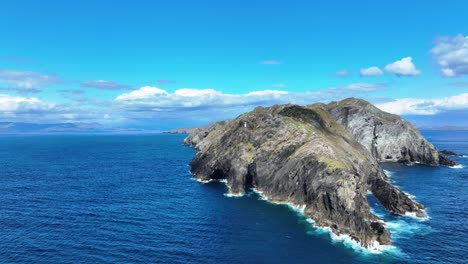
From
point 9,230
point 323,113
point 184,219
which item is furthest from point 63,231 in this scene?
point 323,113

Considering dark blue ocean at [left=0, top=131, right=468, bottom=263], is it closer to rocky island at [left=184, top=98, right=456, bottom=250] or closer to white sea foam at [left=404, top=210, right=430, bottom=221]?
white sea foam at [left=404, top=210, right=430, bottom=221]

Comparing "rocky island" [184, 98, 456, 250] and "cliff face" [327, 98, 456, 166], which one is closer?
"rocky island" [184, 98, 456, 250]

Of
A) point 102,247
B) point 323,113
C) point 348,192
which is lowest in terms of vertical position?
point 102,247

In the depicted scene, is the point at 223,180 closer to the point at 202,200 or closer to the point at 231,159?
the point at 231,159

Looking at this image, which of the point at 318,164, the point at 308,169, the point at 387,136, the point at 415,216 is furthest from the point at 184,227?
the point at 387,136

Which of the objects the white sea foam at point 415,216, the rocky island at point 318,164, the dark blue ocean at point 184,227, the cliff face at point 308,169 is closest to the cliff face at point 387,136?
the rocky island at point 318,164

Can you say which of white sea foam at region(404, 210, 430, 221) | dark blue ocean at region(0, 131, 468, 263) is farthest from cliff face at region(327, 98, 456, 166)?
white sea foam at region(404, 210, 430, 221)
